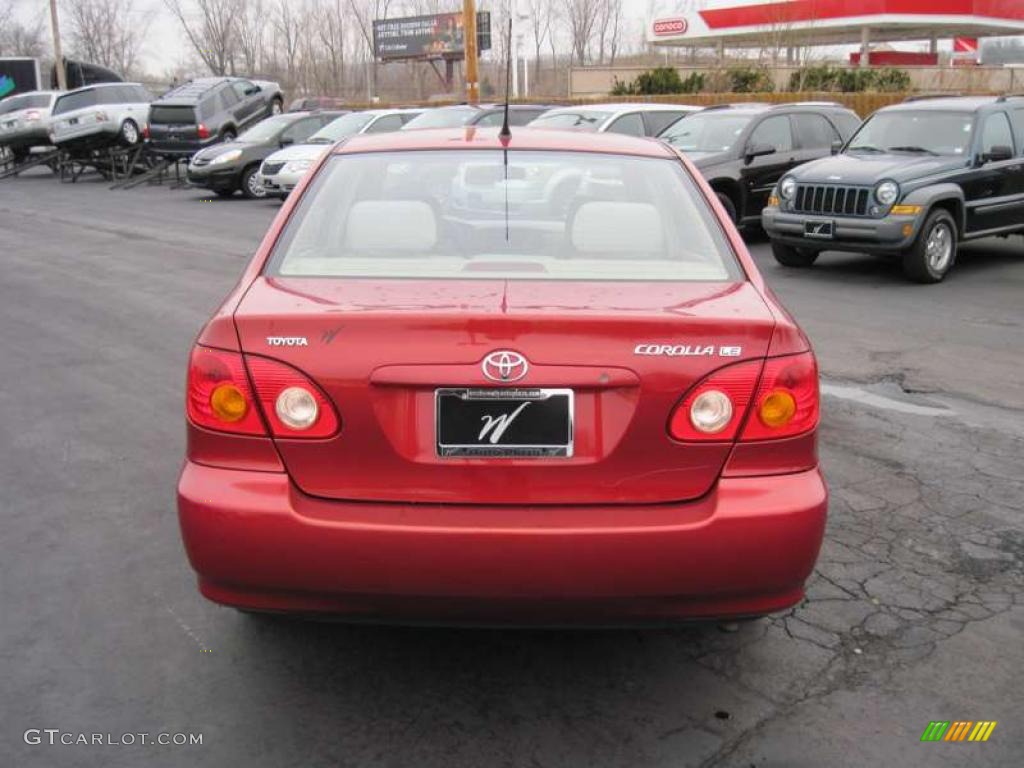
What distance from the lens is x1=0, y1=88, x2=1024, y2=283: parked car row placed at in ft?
34.1

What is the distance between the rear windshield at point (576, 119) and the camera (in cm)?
1608

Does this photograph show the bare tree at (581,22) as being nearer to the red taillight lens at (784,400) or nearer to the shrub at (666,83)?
the shrub at (666,83)

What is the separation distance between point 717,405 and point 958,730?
3.79 feet

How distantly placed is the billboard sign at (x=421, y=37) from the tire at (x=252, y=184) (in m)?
46.2

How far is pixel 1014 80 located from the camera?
35.3 metres

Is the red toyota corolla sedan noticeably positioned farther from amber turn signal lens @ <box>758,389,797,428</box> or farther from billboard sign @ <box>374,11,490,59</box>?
billboard sign @ <box>374,11,490,59</box>

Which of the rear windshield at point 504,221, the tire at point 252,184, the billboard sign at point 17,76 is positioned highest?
the billboard sign at point 17,76

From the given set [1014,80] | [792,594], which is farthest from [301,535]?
[1014,80]

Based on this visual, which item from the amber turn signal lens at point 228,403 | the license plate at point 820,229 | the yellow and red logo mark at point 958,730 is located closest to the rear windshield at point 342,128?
the license plate at point 820,229

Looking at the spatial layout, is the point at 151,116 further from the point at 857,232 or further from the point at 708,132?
the point at 857,232

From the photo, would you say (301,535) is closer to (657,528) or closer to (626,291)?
(657,528)

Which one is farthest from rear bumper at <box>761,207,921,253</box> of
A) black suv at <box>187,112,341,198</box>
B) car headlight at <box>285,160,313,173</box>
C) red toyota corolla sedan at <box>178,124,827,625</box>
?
black suv at <box>187,112,341,198</box>

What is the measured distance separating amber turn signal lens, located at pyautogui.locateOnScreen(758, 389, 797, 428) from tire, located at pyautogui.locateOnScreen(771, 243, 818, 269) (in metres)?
9.04

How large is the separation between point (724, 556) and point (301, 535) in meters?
1.08
